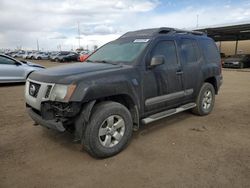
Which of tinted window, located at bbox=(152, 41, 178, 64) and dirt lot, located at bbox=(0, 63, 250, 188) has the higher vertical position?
tinted window, located at bbox=(152, 41, 178, 64)

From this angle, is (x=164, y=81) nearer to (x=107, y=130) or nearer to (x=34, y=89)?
(x=107, y=130)

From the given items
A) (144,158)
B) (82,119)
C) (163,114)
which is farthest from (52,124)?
(163,114)

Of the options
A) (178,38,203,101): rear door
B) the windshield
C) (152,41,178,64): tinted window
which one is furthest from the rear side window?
the windshield

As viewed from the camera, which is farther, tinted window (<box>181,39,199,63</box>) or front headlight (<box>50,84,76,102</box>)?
tinted window (<box>181,39,199,63</box>)

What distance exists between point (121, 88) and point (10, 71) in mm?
8415

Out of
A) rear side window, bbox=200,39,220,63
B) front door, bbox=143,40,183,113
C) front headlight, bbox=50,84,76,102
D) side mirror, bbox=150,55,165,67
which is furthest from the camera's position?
rear side window, bbox=200,39,220,63

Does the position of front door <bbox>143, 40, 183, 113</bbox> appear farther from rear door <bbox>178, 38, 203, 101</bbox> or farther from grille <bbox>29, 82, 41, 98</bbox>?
grille <bbox>29, 82, 41, 98</bbox>

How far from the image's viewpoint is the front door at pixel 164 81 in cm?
426

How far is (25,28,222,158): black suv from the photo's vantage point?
343cm

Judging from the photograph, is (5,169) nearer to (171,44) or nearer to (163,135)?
Result: (163,135)

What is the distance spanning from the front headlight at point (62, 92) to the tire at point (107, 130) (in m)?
0.48

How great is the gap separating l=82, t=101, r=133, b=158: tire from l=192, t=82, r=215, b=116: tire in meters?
2.40

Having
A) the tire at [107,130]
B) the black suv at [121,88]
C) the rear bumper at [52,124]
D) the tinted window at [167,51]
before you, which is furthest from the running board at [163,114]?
the rear bumper at [52,124]

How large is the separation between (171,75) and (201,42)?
169 cm
